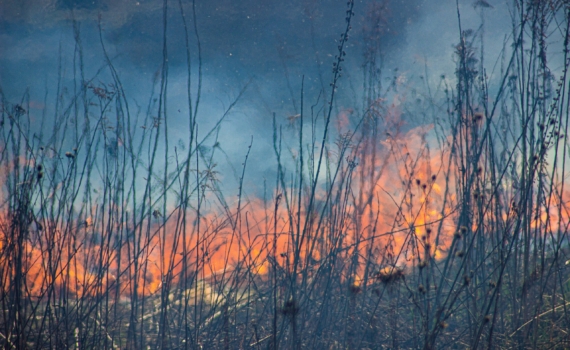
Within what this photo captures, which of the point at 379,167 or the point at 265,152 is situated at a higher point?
the point at 265,152

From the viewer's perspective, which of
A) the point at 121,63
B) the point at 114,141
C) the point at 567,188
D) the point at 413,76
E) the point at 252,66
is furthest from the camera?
the point at 252,66

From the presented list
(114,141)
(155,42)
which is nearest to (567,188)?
(114,141)

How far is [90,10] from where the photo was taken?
3.53 metres

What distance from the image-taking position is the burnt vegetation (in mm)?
1614

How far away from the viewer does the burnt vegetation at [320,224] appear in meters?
1.61

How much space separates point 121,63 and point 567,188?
15.1 ft

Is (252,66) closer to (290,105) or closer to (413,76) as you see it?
(290,105)

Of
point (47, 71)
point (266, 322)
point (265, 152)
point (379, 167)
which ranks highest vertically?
point (47, 71)

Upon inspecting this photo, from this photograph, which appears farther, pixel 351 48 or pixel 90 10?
pixel 351 48

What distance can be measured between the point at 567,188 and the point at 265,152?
3.25 metres

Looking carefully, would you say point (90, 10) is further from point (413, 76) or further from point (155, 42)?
point (413, 76)

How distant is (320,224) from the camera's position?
187 centimetres

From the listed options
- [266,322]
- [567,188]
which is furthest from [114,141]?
[567,188]

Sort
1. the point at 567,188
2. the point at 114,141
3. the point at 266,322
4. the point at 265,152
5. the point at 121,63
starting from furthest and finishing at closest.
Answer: the point at 265,152 < the point at 121,63 < the point at 567,188 < the point at 266,322 < the point at 114,141
